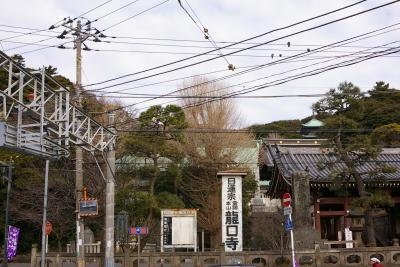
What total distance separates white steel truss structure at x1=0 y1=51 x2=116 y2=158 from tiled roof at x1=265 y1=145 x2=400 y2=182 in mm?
12819

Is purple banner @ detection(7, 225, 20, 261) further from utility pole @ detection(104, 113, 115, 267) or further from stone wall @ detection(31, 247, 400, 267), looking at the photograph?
utility pole @ detection(104, 113, 115, 267)

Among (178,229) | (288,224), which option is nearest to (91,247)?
(178,229)

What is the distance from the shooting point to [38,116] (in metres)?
15.1

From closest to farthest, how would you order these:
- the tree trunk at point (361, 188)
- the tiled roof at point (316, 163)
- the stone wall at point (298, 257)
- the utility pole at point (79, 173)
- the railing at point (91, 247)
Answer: the stone wall at point (298, 257)
the utility pole at point (79, 173)
the tree trunk at point (361, 188)
the tiled roof at point (316, 163)
the railing at point (91, 247)

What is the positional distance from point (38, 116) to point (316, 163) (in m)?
17.8

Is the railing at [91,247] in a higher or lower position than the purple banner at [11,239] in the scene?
lower

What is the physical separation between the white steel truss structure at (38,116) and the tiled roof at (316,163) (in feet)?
42.1

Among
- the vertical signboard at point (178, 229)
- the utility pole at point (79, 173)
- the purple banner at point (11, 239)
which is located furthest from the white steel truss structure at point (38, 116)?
the purple banner at point (11, 239)

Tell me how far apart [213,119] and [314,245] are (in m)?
25.3

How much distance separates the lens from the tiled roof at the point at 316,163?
2639 centimetres

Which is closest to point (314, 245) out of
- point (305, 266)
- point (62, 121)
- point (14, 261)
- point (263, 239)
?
point (305, 266)

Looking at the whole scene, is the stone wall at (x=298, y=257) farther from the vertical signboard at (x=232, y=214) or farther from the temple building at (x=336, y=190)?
the temple building at (x=336, y=190)

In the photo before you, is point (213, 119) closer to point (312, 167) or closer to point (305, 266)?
point (312, 167)

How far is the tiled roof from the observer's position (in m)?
26.4
